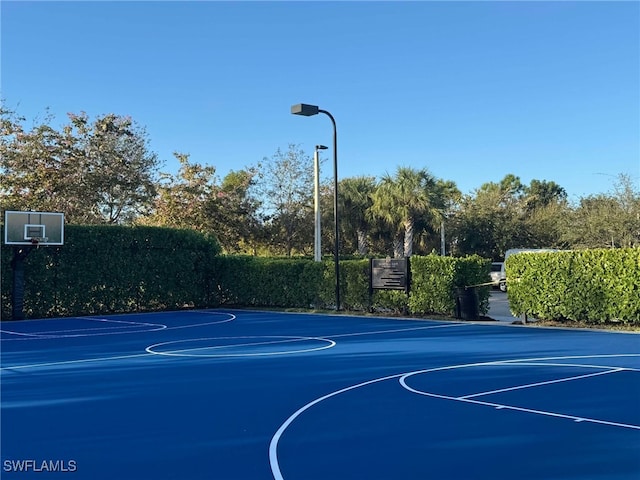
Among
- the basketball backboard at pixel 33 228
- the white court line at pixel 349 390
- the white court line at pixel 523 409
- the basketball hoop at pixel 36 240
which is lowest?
the white court line at pixel 349 390

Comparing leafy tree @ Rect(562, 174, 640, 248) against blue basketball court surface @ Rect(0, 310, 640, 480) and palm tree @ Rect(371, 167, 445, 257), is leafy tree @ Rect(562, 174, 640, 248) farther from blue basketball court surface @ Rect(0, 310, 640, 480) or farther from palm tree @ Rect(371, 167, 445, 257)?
blue basketball court surface @ Rect(0, 310, 640, 480)

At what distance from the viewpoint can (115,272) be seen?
24047mm

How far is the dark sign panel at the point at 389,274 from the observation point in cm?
2045

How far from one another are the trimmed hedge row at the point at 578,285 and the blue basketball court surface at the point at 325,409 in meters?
1.79

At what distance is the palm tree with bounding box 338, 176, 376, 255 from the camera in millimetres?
39062

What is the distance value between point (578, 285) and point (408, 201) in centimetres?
2091

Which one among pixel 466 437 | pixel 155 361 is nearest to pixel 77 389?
pixel 155 361

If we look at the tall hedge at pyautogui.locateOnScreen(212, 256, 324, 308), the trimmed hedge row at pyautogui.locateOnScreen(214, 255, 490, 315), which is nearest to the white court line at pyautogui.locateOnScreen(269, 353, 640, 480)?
the trimmed hedge row at pyautogui.locateOnScreen(214, 255, 490, 315)

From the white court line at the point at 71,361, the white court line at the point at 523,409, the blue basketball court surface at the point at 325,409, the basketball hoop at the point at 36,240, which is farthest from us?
the basketball hoop at the point at 36,240

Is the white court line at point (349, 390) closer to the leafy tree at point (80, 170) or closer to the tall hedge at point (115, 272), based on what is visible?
the tall hedge at point (115, 272)

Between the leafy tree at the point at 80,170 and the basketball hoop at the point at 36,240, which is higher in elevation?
the leafy tree at the point at 80,170

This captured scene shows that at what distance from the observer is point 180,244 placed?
26156 mm

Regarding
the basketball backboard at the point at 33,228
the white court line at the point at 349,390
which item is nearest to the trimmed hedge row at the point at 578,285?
the white court line at the point at 349,390

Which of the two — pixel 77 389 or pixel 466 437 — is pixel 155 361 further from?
pixel 466 437
